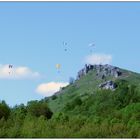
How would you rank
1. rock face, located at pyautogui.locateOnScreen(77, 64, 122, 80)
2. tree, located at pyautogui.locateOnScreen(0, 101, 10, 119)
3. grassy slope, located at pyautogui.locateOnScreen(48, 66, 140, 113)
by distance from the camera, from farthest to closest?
rock face, located at pyautogui.locateOnScreen(77, 64, 122, 80) < grassy slope, located at pyautogui.locateOnScreen(48, 66, 140, 113) < tree, located at pyautogui.locateOnScreen(0, 101, 10, 119)

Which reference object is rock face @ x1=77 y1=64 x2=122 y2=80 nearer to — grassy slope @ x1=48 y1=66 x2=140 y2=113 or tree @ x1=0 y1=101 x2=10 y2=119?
grassy slope @ x1=48 y1=66 x2=140 y2=113

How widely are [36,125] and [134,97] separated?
193 ft

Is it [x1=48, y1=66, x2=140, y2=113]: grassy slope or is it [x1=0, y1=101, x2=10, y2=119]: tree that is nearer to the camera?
[x1=0, y1=101, x2=10, y2=119]: tree

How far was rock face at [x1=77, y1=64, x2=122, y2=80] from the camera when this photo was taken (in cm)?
11444

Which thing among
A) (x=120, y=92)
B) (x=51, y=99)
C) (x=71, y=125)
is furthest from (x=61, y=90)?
(x=71, y=125)

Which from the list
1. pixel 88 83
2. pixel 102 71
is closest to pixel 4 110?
pixel 88 83

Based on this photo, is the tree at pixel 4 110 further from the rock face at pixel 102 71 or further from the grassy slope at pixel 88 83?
the rock face at pixel 102 71

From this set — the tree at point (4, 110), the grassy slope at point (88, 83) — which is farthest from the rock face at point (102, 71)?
the tree at point (4, 110)

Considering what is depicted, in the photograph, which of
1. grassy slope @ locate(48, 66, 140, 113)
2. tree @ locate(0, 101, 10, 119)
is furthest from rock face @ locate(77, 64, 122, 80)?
tree @ locate(0, 101, 10, 119)

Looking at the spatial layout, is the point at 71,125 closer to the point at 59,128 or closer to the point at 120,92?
the point at 59,128

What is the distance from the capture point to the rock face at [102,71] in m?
114

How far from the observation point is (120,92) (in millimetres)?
75125

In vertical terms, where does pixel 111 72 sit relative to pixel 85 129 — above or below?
above

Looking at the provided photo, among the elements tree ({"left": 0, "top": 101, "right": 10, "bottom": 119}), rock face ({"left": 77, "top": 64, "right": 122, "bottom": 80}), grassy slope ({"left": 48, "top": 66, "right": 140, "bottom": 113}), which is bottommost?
tree ({"left": 0, "top": 101, "right": 10, "bottom": 119})
